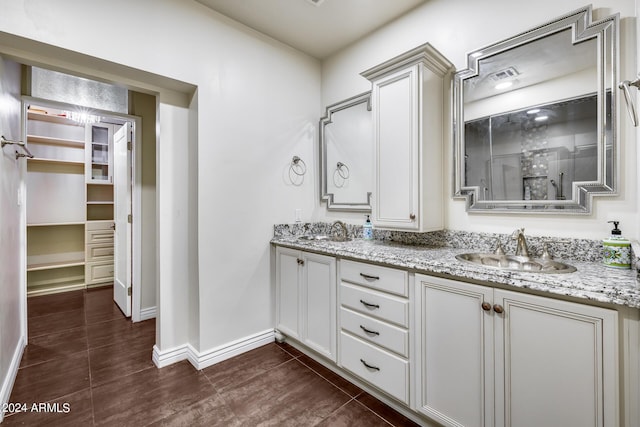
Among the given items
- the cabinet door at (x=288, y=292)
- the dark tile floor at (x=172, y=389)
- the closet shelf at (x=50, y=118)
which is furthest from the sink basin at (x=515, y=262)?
the closet shelf at (x=50, y=118)

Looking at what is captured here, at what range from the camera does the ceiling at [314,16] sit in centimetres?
215

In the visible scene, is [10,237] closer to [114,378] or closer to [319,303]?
[114,378]

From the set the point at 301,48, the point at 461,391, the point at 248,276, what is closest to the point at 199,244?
the point at 248,276

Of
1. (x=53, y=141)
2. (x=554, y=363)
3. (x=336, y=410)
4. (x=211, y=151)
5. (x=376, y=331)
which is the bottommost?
(x=336, y=410)

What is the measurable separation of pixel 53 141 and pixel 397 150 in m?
4.78

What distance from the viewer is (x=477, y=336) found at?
1305 millimetres

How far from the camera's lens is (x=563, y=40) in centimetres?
155

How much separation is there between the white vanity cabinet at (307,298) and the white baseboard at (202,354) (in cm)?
32

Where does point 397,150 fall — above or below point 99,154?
below

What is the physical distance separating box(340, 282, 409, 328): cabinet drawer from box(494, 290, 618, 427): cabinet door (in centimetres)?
47

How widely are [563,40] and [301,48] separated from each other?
203 centimetres

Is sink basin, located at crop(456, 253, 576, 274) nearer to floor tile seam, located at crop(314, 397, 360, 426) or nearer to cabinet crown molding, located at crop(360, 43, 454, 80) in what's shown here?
floor tile seam, located at crop(314, 397, 360, 426)

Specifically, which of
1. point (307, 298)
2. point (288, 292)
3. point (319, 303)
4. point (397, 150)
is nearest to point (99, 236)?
point (288, 292)

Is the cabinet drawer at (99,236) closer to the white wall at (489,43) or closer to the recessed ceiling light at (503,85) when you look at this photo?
the white wall at (489,43)
